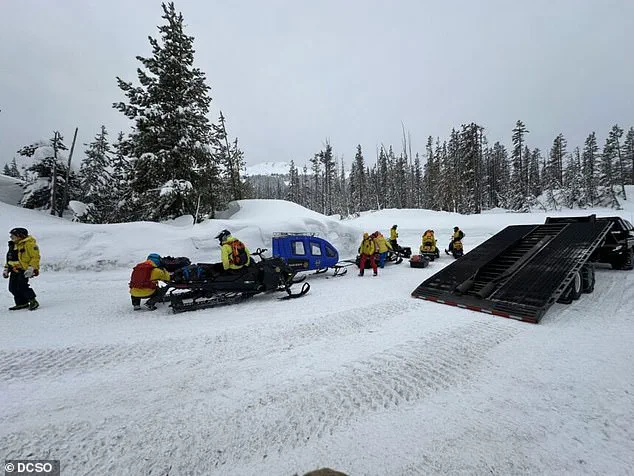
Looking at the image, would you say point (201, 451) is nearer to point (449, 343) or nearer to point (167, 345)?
point (167, 345)

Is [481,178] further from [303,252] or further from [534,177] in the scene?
[303,252]

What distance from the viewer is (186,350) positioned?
12.8 feet

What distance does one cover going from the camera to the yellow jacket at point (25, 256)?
5.83m

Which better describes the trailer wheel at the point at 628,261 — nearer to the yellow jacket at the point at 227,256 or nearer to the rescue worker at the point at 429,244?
the rescue worker at the point at 429,244

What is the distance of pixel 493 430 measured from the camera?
2.38 metres

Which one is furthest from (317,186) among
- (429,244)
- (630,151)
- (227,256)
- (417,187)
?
(630,151)

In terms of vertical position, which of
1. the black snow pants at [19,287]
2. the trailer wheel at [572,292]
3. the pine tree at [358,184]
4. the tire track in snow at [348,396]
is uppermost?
the pine tree at [358,184]

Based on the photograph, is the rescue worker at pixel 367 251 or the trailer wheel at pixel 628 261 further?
the rescue worker at pixel 367 251

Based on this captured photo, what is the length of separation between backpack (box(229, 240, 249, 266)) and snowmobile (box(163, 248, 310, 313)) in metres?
0.21

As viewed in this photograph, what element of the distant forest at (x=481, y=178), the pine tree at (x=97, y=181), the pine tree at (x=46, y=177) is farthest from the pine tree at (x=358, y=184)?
the pine tree at (x=46, y=177)

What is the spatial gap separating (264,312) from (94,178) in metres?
26.1

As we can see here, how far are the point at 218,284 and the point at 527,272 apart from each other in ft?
23.2

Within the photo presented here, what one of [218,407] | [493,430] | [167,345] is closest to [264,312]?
[167,345]

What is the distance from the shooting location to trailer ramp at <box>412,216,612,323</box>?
5363 millimetres
